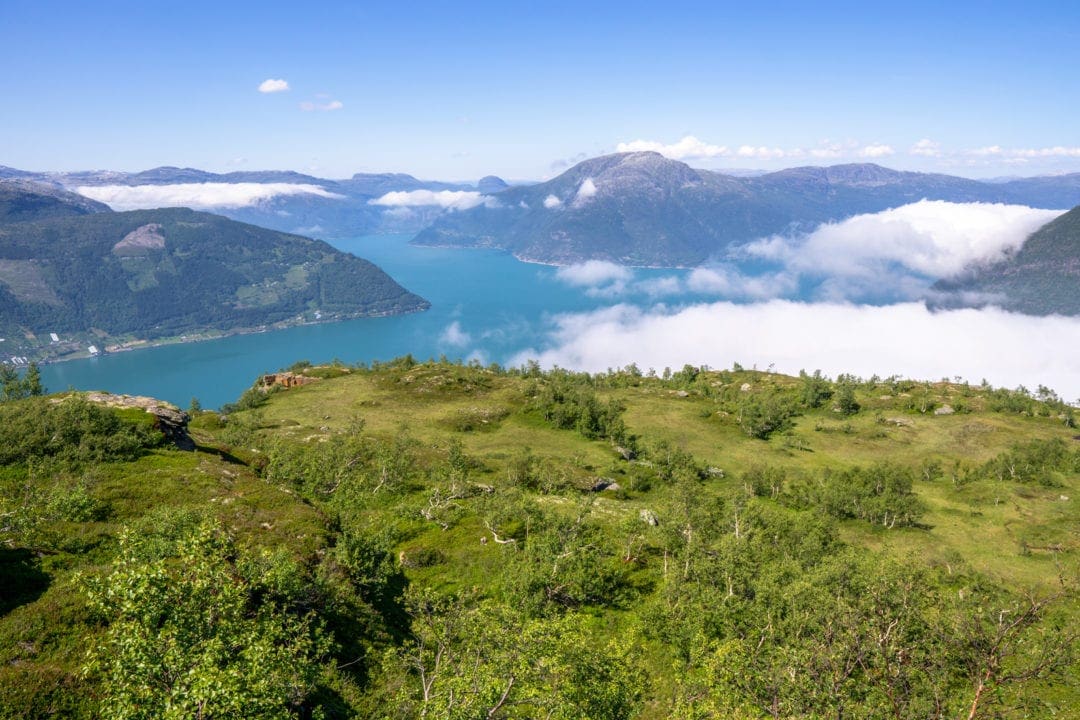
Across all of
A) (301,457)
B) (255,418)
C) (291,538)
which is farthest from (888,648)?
(255,418)

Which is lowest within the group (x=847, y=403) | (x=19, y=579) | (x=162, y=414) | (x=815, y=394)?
(x=847, y=403)

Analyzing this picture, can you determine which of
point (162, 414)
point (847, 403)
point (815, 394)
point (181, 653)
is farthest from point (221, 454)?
point (847, 403)

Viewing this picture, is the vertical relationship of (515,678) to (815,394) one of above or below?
above

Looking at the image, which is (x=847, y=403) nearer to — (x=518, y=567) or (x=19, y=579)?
(x=518, y=567)

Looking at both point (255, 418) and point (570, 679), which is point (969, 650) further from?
point (255, 418)

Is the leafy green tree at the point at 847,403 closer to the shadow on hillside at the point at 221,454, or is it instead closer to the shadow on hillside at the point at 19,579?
the shadow on hillside at the point at 221,454
